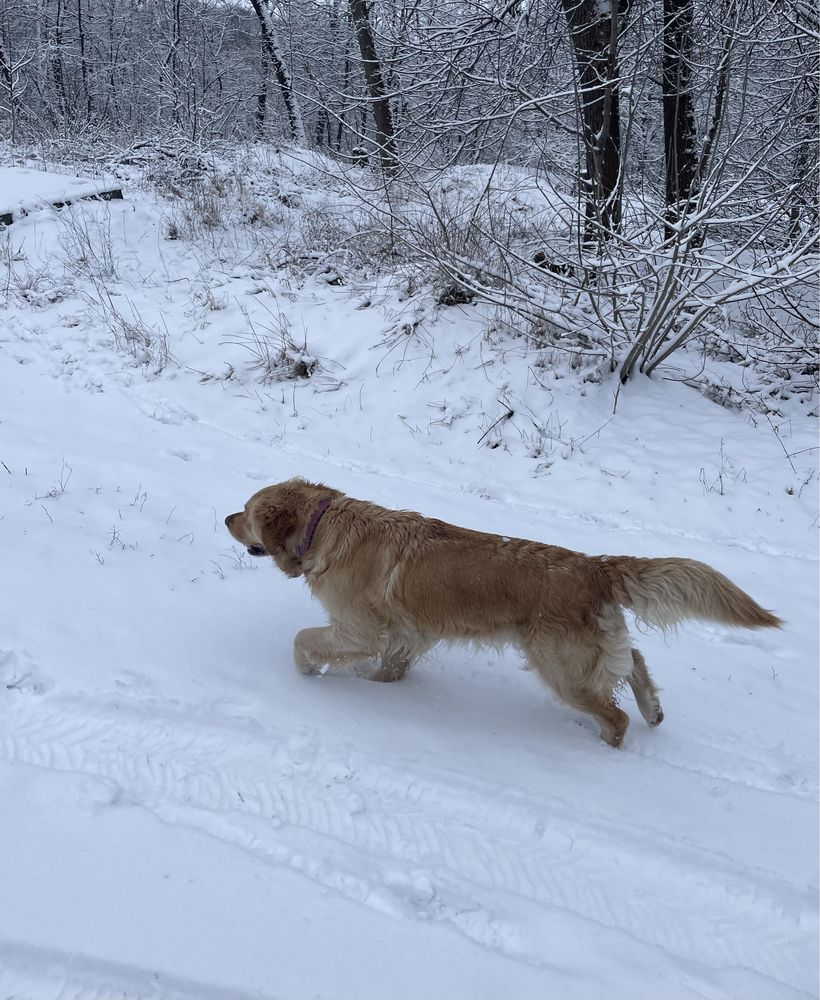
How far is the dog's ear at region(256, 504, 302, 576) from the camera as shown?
3508mm

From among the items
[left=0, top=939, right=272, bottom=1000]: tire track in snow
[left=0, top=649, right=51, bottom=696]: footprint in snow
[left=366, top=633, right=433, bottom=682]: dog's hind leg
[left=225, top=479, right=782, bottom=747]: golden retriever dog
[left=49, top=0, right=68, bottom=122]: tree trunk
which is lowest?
[left=366, top=633, right=433, bottom=682]: dog's hind leg

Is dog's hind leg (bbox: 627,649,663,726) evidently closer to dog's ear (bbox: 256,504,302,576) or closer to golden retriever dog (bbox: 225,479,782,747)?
golden retriever dog (bbox: 225,479,782,747)

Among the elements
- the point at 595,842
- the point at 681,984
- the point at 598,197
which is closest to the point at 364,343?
the point at 598,197

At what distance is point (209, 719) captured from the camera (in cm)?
304

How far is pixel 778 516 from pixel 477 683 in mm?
3092

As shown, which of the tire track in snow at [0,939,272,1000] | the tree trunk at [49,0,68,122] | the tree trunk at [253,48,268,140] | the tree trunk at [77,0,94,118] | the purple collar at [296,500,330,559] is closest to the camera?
the tire track in snow at [0,939,272,1000]

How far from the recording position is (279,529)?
3.51 m

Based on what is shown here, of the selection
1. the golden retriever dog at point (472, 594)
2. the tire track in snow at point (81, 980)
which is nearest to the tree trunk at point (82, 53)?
the golden retriever dog at point (472, 594)

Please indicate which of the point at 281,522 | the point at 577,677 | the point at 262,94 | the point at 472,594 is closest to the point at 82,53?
the point at 262,94

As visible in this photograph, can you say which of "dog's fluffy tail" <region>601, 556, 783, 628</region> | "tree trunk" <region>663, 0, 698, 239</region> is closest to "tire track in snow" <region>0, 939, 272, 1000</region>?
"dog's fluffy tail" <region>601, 556, 783, 628</region>

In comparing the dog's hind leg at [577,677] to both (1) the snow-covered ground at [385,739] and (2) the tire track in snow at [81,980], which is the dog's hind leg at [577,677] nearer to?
(1) the snow-covered ground at [385,739]

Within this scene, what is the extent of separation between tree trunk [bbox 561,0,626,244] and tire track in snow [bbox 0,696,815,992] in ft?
17.1

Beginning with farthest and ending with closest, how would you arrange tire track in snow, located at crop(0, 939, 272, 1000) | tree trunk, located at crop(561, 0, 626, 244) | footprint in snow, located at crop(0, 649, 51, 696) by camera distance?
1. tree trunk, located at crop(561, 0, 626, 244)
2. footprint in snow, located at crop(0, 649, 51, 696)
3. tire track in snow, located at crop(0, 939, 272, 1000)

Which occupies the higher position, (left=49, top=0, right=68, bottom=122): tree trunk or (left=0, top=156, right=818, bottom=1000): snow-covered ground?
(left=49, top=0, right=68, bottom=122): tree trunk
